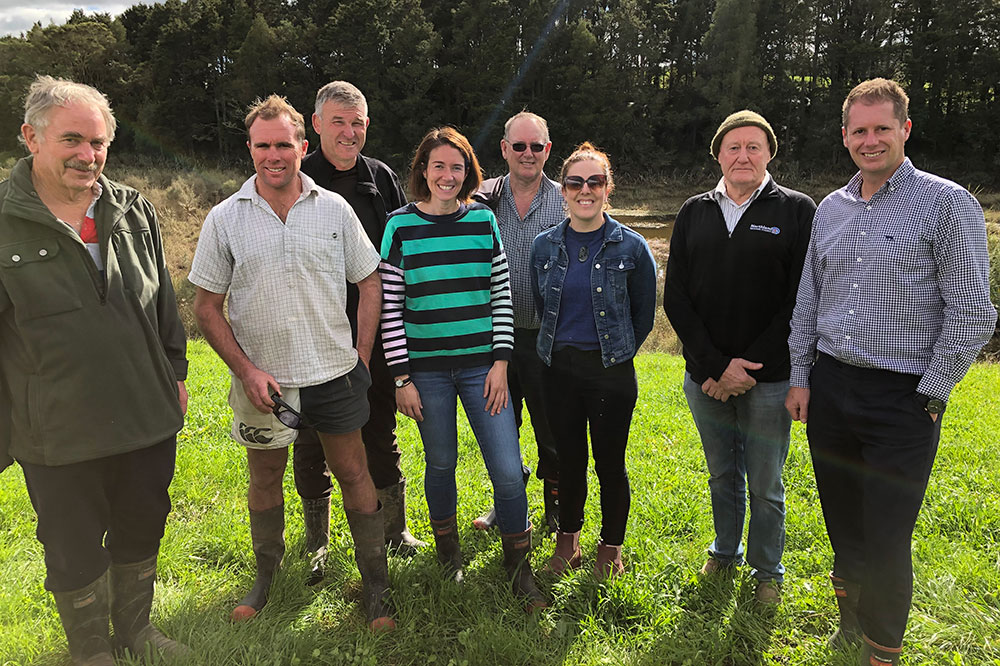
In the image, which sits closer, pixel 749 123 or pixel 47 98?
pixel 47 98

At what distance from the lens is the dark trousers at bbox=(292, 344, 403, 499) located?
11.8ft

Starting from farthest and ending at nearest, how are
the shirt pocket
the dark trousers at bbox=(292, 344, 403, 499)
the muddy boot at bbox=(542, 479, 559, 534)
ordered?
the muddy boot at bbox=(542, 479, 559, 534) → the dark trousers at bbox=(292, 344, 403, 499) → the shirt pocket

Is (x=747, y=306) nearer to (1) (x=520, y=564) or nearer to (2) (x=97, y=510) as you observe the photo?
(1) (x=520, y=564)

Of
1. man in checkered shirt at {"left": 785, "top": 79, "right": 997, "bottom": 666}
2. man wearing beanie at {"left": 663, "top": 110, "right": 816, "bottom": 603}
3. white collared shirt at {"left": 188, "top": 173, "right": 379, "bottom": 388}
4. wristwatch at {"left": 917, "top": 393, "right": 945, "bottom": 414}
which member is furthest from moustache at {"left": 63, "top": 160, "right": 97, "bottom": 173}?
wristwatch at {"left": 917, "top": 393, "right": 945, "bottom": 414}

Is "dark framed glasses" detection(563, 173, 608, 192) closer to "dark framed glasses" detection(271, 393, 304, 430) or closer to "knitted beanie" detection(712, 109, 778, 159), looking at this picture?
"knitted beanie" detection(712, 109, 778, 159)

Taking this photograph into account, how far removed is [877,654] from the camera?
2662 mm

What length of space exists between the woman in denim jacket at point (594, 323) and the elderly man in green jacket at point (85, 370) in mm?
1774

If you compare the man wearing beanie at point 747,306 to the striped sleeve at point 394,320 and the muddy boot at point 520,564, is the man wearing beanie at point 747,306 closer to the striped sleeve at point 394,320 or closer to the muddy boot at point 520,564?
the muddy boot at point 520,564

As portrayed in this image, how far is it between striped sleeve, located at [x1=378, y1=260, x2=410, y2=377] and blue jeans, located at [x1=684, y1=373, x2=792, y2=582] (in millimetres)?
1431

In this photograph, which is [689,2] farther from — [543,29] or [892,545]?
[892,545]

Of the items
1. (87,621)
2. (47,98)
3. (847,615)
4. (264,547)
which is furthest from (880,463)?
(47,98)

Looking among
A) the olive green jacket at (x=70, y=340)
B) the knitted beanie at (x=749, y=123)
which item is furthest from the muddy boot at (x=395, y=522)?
the knitted beanie at (x=749, y=123)

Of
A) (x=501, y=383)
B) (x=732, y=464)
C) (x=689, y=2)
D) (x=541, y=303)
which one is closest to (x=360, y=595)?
(x=501, y=383)

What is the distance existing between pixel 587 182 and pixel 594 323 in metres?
0.69
